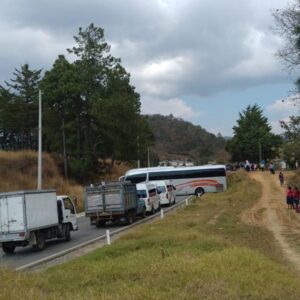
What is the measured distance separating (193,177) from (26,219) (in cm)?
4497

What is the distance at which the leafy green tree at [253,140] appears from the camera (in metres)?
117

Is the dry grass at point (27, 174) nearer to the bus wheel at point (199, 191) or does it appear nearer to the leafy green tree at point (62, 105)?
the leafy green tree at point (62, 105)

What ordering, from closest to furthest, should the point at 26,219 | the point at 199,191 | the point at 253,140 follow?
the point at 26,219 → the point at 199,191 → the point at 253,140

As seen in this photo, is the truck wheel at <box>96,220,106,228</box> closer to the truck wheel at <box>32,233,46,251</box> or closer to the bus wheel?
the truck wheel at <box>32,233,46,251</box>

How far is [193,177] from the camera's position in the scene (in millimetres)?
66500

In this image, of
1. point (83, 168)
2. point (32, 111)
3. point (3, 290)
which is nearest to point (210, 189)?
point (83, 168)

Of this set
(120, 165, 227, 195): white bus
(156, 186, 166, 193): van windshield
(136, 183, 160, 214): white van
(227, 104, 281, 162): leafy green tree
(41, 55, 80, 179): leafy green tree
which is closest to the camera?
(136, 183, 160, 214): white van

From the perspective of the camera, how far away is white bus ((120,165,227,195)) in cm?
6638

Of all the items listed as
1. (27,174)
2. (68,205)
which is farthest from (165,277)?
(27,174)

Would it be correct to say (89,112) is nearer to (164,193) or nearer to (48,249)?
(164,193)

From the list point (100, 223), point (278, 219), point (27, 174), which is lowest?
point (278, 219)

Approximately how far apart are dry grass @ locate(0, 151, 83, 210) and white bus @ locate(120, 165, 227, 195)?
780cm

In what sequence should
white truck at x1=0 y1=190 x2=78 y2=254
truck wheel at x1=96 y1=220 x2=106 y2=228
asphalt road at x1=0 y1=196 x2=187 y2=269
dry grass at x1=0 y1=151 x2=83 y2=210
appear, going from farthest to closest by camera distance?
dry grass at x1=0 y1=151 x2=83 y2=210
truck wheel at x1=96 y1=220 x2=106 y2=228
white truck at x1=0 y1=190 x2=78 y2=254
asphalt road at x1=0 y1=196 x2=187 y2=269

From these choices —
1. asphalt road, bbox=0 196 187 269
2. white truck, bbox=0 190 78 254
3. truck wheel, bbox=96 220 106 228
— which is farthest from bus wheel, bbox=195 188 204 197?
white truck, bbox=0 190 78 254
